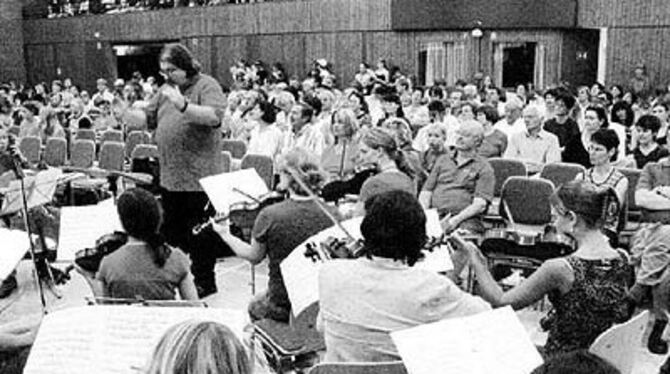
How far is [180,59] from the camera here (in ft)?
18.5

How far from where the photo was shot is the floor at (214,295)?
5820 millimetres

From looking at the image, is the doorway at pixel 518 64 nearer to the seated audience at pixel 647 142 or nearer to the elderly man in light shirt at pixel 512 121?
the elderly man in light shirt at pixel 512 121

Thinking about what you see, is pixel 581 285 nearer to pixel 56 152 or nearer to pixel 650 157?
pixel 650 157

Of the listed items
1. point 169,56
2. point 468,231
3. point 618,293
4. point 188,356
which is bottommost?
point 468,231

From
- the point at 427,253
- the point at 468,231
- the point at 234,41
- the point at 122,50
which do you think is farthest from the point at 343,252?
the point at 122,50

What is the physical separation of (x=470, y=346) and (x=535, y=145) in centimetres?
536

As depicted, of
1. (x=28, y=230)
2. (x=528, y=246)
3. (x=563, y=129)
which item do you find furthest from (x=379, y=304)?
(x=563, y=129)

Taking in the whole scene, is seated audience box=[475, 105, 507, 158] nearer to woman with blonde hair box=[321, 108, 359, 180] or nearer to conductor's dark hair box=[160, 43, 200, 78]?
woman with blonde hair box=[321, 108, 359, 180]

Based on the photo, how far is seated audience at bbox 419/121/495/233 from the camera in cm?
579

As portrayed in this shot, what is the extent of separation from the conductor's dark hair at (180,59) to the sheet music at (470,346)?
3676 millimetres

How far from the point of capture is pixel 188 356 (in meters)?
1.74

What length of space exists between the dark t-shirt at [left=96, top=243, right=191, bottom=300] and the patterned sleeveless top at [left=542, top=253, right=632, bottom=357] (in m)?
1.68

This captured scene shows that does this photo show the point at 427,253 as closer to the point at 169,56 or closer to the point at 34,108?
the point at 169,56

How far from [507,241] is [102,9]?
18721mm
